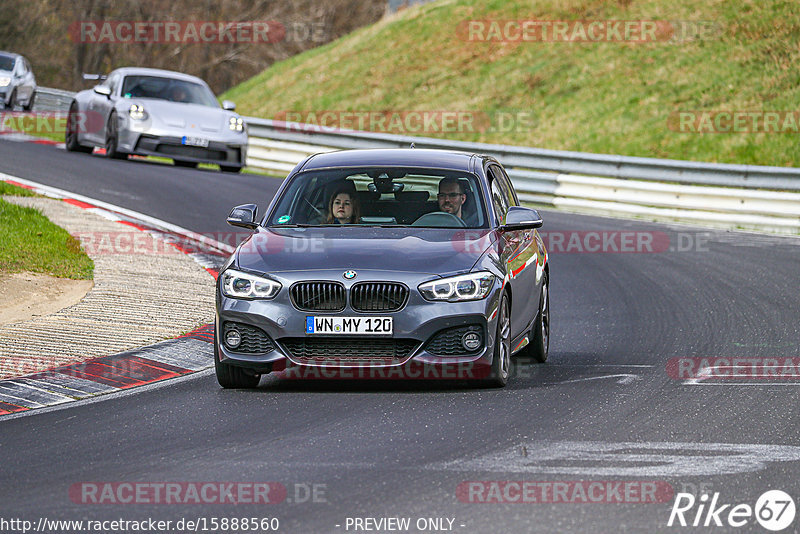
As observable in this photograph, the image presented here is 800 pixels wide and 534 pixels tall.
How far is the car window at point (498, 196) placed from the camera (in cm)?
1017

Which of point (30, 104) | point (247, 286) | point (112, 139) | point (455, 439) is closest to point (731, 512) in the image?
point (455, 439)

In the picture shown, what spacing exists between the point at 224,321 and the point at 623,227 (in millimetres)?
12917

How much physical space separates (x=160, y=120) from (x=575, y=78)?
1367cm

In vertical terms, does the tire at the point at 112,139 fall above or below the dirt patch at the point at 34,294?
above

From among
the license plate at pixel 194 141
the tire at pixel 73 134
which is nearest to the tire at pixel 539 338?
the license plate at pixel 194 141

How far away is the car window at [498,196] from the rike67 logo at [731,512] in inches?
164

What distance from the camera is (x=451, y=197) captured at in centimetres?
1002

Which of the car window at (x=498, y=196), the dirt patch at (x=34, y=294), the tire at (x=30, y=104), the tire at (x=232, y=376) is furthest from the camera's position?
the tire at (x=30, y=104)

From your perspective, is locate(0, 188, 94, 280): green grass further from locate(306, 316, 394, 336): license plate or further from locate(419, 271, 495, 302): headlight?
locate(419, 271, 495, 302): headlight

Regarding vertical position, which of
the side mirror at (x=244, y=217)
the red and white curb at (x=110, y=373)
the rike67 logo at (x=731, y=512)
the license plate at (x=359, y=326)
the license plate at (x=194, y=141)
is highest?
the side mirror at (x=244, y=217)

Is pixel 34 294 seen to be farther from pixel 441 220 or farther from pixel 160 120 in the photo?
pixel 160 120

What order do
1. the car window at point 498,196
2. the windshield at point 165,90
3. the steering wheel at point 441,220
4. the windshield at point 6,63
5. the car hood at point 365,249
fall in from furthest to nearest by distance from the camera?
the windshield at point 6,63 < the windshield at point 165,90 < the car window at point 498,196 < the steering wheel at point 441,220 < the car hood at point 365,249

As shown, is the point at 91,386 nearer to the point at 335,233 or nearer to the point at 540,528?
the point at 335,233

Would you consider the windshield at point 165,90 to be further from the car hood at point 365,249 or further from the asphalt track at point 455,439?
the car hood at point 365,249
